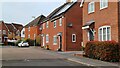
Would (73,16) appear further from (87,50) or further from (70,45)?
(87,50)

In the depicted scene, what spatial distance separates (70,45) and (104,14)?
16.5 m

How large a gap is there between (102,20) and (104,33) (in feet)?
4.68

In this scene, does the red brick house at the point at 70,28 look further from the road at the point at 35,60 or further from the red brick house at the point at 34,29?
the red brick house at the point at 34,29

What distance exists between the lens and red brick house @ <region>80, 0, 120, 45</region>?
75.3ft

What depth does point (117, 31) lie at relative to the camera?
2259cm

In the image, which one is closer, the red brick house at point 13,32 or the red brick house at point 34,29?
the red brick house at point 34,29

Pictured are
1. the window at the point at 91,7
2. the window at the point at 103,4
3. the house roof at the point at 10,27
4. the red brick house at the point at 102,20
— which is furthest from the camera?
the house roof at the point at 10,27

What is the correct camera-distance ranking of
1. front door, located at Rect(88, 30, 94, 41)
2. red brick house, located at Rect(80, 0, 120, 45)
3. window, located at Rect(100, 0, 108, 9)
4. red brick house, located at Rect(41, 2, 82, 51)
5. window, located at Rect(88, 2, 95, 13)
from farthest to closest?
1. red brick house, located at Rect(41, 2, 82, 51)
2. front door, located at Rect(88, 30, 94, 41)
3. window, located at Rect(88, 2, 95, 13)
4. window, located at Rect(100, 0, 108, 9)
5. red brick house, located at Rect(80, 0, 120, 45)

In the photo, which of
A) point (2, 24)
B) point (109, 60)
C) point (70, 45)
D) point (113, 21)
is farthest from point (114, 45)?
point (2, 24)

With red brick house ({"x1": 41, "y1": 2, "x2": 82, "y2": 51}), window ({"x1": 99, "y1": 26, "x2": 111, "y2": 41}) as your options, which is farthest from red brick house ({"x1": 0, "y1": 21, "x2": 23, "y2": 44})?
window ({"x1": 99, "y1": 26, "x2": 111, "y2": 41})

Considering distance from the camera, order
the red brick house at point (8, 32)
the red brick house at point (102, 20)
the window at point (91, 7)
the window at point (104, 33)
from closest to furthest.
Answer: the red brick house at point (102, 20), the window at point (104, 33), the window at point (91, 7), the red brick house at point (8, 32)

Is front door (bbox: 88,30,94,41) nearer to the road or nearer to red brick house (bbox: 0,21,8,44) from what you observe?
the road

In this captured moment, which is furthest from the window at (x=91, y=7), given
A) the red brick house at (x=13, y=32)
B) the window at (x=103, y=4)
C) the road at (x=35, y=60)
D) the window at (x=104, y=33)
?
the red brick house at (x=13, y=32)

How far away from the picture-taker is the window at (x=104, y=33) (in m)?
24.4
